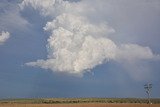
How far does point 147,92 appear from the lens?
3317 inches
